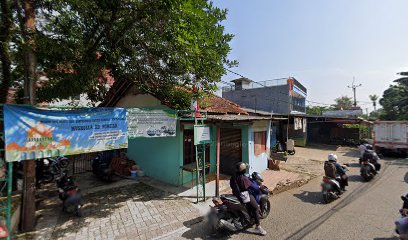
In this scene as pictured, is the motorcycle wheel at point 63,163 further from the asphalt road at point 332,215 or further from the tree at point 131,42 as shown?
the asphalt road at point 332,215

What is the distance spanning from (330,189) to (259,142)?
3952 mm

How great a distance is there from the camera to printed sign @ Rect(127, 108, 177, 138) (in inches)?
248

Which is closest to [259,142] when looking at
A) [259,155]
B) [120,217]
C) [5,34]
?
[259,155]

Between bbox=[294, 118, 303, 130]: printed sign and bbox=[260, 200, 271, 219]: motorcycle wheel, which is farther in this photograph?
bbox=[294, 118, 303, 130]: printed sign

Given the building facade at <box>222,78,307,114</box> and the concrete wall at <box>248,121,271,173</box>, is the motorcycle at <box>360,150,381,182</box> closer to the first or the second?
the concrete wall at <box>248,121,271,173</box>

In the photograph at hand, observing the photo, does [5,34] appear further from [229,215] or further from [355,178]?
[355,178]

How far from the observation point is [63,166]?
33.6 feet

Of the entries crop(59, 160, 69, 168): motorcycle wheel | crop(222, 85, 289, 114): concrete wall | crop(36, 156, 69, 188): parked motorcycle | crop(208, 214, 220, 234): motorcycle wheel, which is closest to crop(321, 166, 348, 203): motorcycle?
crop(208, 214, 220, 234): motorcycle wheel

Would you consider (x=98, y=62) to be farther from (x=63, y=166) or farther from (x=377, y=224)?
(x=377, y=224)

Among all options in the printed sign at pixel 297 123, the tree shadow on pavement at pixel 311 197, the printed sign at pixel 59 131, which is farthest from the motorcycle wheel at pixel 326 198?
the printed sign at pixel 297 123

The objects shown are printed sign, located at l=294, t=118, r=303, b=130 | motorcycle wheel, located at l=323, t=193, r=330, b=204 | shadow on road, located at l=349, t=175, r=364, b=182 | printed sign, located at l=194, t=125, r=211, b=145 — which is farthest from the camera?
printed sign, located at l=294, t=118, r=303, b=130

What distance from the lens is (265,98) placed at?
24.1m

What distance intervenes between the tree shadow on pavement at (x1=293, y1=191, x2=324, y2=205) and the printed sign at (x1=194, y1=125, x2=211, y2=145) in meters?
4.01

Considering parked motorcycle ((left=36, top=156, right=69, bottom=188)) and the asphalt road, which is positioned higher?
parked motorcycle ((left=36, top=156, right=69, bottom=188))
